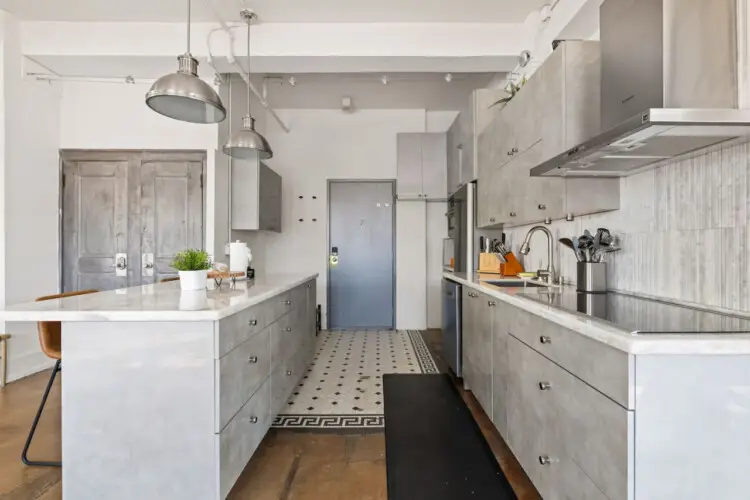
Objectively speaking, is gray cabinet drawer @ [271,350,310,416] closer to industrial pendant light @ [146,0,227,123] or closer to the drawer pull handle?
the drawer pull handle

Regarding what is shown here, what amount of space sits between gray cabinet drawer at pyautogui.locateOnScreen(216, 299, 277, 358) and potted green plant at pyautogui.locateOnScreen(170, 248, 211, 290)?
1.18ft

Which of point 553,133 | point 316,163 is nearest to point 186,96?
point 553,133

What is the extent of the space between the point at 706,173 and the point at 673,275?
42 cm

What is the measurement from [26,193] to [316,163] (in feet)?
9.97

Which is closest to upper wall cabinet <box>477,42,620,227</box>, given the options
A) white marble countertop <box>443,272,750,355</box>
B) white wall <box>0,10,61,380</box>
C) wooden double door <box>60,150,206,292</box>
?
white marble countertop <box>443,272,750,355</box>

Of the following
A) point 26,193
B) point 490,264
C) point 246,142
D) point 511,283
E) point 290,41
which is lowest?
point 511,283

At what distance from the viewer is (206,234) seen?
3826mm

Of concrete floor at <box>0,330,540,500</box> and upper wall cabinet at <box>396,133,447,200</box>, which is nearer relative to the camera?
concrete floor at <box>0,330,540,500</box>

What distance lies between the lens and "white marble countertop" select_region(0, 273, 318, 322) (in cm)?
140

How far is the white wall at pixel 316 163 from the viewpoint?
5320mm

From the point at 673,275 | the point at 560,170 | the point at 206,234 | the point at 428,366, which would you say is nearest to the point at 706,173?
the point at 673,275

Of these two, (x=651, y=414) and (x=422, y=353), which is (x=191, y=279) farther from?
(x=422, y=353)

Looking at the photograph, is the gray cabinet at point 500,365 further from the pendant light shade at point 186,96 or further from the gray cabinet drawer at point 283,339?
the pendant light shade at point 186,96

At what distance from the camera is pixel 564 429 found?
132 centimetres
